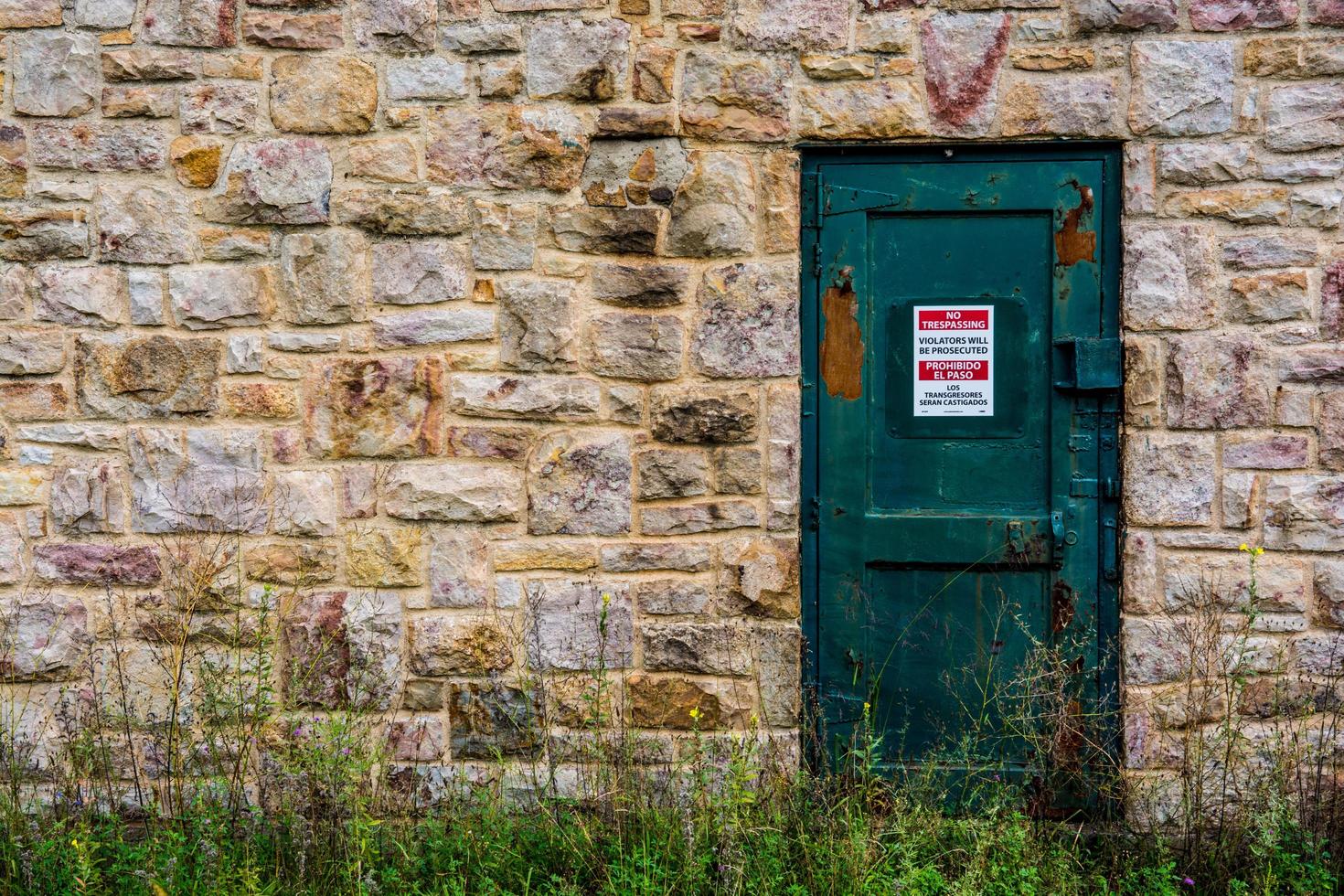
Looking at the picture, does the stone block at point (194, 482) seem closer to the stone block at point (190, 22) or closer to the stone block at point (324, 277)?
the stone block at point (324, 277)

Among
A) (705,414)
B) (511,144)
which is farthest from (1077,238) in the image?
Answer: (511,144)

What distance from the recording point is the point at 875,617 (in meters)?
3.81

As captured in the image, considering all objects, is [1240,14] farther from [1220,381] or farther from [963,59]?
[1220,381]

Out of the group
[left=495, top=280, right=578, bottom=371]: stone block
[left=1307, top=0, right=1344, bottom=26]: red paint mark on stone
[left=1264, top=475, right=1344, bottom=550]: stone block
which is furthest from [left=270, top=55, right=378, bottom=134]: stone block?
[left=1264, top=475, right=1344, bottom=550]: stone block

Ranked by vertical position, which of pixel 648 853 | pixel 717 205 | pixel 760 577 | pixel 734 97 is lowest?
pixel 648 853

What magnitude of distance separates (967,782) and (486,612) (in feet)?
5.77

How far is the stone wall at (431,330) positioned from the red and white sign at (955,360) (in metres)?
0.45

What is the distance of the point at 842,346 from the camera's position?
379 centimetres

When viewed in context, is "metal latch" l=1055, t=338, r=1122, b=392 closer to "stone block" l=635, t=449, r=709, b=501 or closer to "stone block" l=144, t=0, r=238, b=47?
"stone block" l=635, t=449, r=709, b=501

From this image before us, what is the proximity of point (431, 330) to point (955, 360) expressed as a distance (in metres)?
1.81

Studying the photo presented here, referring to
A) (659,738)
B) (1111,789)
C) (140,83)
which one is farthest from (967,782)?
(140,83)

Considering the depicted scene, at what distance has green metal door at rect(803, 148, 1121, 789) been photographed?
3732 millimetres

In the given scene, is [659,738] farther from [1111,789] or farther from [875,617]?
[1111,789]

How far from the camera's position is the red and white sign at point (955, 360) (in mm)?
3781
